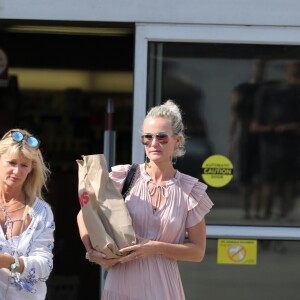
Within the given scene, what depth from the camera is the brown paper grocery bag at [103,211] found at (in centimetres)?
338

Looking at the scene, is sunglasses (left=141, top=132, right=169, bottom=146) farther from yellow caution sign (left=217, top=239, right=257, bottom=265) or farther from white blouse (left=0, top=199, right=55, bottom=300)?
yellow caution sign (left=217, top=239, right=257, bottom=265)

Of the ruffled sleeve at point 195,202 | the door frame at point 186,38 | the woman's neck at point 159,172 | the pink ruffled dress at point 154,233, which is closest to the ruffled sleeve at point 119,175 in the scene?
the pink ruffled dress at point 154,233

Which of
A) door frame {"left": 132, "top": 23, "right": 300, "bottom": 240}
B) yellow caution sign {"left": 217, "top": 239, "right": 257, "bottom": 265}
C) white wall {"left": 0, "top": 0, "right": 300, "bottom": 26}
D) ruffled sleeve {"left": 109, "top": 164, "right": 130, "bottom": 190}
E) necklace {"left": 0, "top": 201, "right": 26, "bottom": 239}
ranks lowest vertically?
yellow caution sign {"left": 217, "top": 239, "right": 257, "bottom": 265}

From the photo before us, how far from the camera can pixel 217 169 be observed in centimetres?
500

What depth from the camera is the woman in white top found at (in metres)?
3.32

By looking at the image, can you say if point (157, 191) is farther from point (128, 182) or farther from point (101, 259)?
point (101, 259)

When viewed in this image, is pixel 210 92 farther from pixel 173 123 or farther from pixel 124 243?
pixel 124 243

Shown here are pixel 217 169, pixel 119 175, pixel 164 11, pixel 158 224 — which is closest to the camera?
pixel 158 224

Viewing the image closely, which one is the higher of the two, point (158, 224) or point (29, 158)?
point (29, 158)

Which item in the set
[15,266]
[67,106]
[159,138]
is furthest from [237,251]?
[67,106]

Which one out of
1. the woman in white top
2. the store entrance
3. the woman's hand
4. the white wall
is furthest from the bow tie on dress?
the store entrance

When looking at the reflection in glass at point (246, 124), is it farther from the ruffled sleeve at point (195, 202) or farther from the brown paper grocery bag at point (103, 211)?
the brown paper grocery bag at point (103, 211)

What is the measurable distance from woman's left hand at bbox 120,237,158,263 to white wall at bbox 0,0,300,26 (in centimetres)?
187

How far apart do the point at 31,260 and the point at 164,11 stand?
2.12m
